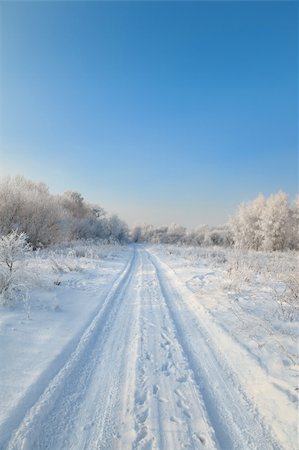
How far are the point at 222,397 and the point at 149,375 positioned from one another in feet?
3.20

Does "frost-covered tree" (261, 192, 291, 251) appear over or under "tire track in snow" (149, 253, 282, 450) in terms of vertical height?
over

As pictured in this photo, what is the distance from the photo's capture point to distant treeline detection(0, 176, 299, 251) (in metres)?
20.4

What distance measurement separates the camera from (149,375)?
3.66 metres

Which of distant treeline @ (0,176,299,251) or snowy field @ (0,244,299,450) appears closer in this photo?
snowy field @ (0,244,299,450)

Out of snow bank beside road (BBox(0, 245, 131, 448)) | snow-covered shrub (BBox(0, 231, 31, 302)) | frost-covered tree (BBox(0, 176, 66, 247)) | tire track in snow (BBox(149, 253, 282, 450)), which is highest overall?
frost-covered tree (BBox(0, 176, 66, 247))

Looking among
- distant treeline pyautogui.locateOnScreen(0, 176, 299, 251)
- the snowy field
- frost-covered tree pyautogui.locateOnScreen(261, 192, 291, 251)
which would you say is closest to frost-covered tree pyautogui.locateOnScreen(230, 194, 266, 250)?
distant treeline pyautogui.locateOnScreen(0, 176, 299, 251)

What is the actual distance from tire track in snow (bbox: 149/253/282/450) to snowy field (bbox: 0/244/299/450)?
0.01 meters

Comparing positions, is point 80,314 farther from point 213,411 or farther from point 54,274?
point 54,274

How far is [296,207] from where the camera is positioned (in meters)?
38.8

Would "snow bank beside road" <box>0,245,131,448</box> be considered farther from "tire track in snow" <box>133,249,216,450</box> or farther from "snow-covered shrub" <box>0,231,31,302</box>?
→ "tire track in snow" <box>133,249,216,450</box>

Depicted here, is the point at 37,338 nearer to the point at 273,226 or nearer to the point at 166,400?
the point at 166,400

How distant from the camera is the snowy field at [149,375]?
264cm

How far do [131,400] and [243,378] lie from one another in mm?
1643

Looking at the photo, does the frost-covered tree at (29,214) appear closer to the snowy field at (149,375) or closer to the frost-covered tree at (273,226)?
the snowy field at (149,375)
